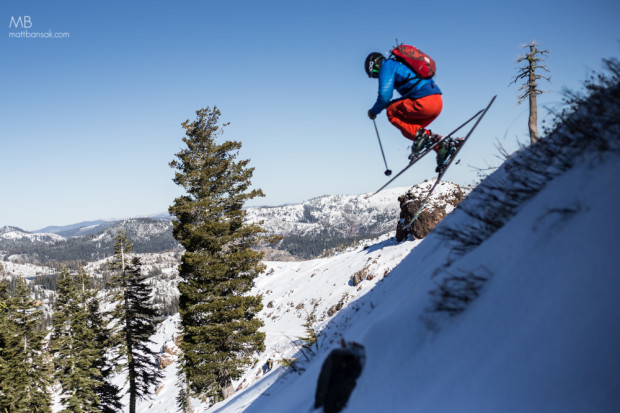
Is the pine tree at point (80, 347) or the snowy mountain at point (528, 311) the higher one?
the snowy mountain at point (528, 311)

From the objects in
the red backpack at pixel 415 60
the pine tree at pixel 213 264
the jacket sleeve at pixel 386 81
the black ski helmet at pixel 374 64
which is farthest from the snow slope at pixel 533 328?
the pine tree at pixel 213 264

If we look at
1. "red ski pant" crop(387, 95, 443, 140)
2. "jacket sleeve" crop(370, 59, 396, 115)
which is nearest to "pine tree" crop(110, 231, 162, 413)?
"red ski pant" crop(387, 95, 443, 140)

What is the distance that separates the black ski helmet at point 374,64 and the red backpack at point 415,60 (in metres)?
0.30

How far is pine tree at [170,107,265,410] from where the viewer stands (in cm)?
1401

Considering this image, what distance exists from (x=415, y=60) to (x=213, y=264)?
11.9m

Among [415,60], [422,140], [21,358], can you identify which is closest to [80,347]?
[21,358]

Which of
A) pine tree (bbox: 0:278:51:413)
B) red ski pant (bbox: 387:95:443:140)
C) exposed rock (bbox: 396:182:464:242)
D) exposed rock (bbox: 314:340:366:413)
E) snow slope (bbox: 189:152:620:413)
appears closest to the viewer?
snow slope (bbox: 189:152:620:413)

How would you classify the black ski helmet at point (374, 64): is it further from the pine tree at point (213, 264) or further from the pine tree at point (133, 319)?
the pine tree at point (133, 319)

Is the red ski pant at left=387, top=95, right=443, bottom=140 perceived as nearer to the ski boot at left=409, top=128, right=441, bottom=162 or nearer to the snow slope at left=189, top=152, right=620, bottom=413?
the ski boot at left=409, top=128, right=441, bottom=162

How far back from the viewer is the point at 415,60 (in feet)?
19.3

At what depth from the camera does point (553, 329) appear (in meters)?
1.92

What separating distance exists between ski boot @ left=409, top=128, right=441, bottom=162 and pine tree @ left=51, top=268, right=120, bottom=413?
2046 centimetres

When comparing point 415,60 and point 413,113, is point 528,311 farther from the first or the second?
point 415,60

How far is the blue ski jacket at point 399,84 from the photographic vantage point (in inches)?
230
